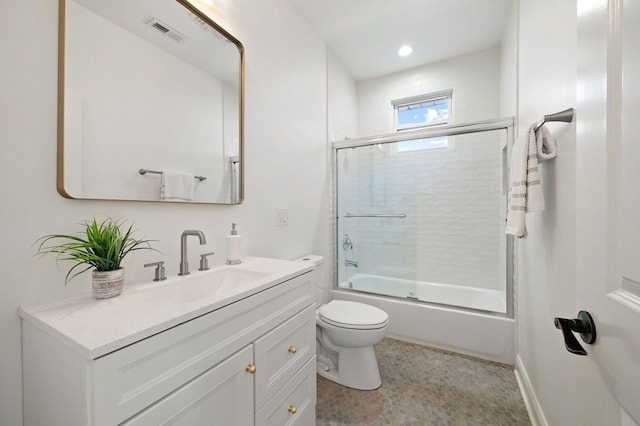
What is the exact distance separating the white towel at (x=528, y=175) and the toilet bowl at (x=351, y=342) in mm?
948

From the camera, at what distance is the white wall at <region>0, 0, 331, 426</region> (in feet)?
2.39

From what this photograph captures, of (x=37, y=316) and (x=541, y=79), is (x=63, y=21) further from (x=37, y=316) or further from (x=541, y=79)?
(x=541, y=79)

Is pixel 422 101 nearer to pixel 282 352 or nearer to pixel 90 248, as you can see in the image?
pixel 282 352

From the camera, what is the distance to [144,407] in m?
0.57

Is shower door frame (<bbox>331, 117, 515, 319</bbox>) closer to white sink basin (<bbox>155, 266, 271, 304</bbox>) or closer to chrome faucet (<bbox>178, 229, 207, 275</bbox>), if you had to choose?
white sink basin (<bbox>155, 266, 271, 304</bbox>)

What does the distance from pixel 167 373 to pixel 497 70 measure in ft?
11.7

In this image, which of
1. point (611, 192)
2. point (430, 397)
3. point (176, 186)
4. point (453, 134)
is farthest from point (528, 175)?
point (176, 186)

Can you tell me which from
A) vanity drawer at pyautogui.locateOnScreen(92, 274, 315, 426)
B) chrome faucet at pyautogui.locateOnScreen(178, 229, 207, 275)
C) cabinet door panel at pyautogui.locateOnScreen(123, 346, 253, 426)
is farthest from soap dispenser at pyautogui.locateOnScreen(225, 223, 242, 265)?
cabinet door panel at pyautogui.locateOnScreen(123, 346, 253, 426)

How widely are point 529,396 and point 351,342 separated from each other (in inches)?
40.4

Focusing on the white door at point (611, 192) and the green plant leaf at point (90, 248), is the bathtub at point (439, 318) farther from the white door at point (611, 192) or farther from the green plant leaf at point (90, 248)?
the green plant leaf at point (90, 248)

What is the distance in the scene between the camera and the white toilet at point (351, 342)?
156 cm

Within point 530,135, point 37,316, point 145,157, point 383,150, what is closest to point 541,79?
point 530,135

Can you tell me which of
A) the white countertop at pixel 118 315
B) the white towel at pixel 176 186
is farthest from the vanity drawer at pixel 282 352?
the white towel at pixel 176 186

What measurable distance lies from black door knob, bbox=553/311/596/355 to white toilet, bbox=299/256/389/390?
3.55 ft
